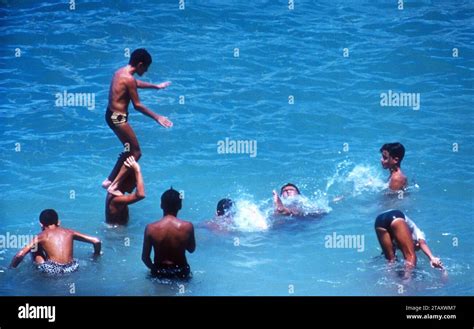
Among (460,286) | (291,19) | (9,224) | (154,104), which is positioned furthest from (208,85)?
(460,286)

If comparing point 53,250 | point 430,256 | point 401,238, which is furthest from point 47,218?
point 430,256

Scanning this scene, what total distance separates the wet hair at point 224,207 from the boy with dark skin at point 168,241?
42.4 inches

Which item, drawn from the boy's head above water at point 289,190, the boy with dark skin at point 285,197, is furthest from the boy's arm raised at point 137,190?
the boy's head above water at point 289,190

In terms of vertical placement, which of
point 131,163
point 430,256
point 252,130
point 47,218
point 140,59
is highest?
point 140,59

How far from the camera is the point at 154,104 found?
1073 centimetres

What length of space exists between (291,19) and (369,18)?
46.0 inches

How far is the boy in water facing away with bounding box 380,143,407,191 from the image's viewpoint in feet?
30.9

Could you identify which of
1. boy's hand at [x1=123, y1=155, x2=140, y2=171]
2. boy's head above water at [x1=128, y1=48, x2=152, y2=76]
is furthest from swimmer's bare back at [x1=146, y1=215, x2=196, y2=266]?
boy's head above water at [x1=128, y1=48, x2=152, y2=76]

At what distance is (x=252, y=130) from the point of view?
1020 cm

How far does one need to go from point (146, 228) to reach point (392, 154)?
3.24 meters

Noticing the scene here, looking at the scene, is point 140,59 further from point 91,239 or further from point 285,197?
point 285,197

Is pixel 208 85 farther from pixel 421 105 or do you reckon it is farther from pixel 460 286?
pixel 460 286
